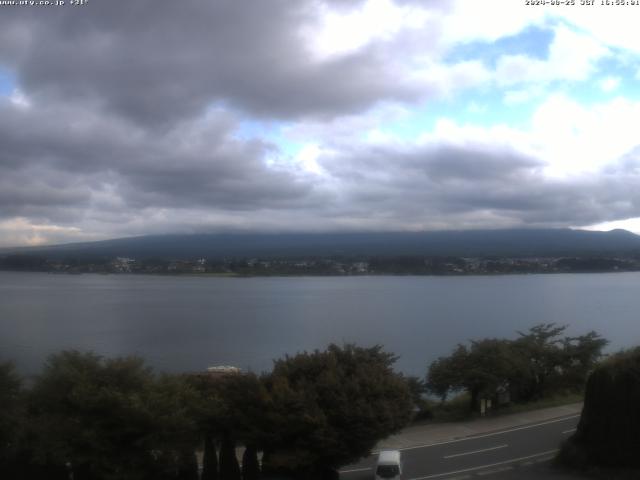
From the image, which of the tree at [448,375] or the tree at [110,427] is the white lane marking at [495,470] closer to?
the tree at [110,427]

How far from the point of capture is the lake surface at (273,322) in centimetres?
4650

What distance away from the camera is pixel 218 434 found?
13672 mm

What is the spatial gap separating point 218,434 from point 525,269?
145 metres

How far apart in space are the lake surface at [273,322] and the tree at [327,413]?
2414 cm

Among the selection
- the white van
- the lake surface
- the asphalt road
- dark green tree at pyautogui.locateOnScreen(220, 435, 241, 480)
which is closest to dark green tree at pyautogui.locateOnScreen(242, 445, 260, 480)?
dark green tree at pyautogui.locateOnScreen(220, 435, 241, 480)

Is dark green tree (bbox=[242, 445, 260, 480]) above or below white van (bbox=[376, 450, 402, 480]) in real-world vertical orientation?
above

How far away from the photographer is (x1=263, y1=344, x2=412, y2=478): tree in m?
13.0

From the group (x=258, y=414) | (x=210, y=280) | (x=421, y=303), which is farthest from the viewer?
(x=210, y=280)

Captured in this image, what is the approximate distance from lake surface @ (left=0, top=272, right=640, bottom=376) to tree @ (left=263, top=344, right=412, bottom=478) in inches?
950

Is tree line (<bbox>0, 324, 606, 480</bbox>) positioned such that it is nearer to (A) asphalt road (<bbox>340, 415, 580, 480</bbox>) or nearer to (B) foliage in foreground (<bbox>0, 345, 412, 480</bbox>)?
(B) foliage in foreground (<bbox>0, 345, 412, 480</bbox>)

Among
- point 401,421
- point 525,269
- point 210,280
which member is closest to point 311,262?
point 210,280

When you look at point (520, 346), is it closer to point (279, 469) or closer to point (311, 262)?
point (279, 469)

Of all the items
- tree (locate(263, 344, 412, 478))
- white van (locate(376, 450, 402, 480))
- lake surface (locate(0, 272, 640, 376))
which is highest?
tree (locate(263, 344, 412, 478))

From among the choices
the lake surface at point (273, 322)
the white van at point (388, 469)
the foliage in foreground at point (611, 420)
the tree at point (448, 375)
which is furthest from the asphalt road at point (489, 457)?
the lake surface at point (273, 322)
